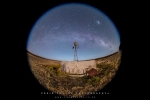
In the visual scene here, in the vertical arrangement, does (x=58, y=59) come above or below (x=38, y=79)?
above

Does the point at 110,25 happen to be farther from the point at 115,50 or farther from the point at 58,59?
the point at 58,59

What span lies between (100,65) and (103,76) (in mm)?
663

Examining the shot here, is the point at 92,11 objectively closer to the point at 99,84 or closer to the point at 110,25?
the point at 110,25

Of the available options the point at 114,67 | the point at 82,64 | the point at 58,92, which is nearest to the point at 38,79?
the point at 58,92

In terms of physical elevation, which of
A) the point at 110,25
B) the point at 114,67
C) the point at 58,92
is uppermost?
the point at 110,25

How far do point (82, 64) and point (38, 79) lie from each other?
2.89m

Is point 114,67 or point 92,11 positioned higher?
point 92,11

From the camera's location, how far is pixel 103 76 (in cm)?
1495

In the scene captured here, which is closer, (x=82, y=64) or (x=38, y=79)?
(x=82, y=64)

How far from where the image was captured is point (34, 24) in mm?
15312

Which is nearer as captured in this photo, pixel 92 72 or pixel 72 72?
pixel 72 72

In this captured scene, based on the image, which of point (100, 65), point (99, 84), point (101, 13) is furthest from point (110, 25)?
point (99, 84)

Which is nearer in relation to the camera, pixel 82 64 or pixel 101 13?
pixel 82 64

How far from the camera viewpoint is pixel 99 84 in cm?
1501
